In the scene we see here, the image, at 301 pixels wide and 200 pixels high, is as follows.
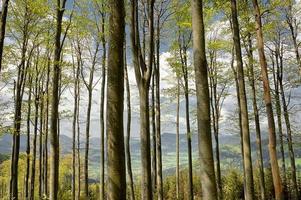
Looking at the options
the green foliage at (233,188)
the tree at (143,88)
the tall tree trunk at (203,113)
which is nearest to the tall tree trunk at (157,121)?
the tree at (143,88)

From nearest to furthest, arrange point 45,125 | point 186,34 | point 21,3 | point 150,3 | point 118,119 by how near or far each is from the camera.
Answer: point 118,119 < point 150,3 < point 21,3 < point 186,34 < point 45,125

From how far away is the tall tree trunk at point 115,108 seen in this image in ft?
15.0

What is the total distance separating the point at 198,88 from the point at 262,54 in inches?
222

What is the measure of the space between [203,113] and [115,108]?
5.12ft

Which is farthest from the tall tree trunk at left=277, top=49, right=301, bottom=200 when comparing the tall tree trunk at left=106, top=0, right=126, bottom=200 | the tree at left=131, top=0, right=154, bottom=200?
the tall tree trunk at left=106, top=0, right=126, bottom=200

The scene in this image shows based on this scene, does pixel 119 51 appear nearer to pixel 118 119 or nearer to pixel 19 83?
pixel 118 119

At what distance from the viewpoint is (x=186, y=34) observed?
2058cm

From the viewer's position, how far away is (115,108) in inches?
188

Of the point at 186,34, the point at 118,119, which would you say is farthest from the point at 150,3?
the point at 186,34

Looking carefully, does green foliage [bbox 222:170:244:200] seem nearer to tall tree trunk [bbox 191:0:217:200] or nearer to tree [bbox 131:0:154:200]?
tree [bbox 131:0:154:200]

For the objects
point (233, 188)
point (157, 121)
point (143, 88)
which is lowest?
point (233, 188)

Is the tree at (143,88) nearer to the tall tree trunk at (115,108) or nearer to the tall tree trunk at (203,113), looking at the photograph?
the tall tree trunk at (203,113)

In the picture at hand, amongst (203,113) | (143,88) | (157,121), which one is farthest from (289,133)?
(203,113)

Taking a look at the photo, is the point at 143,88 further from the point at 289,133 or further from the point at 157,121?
the point at 289,133
